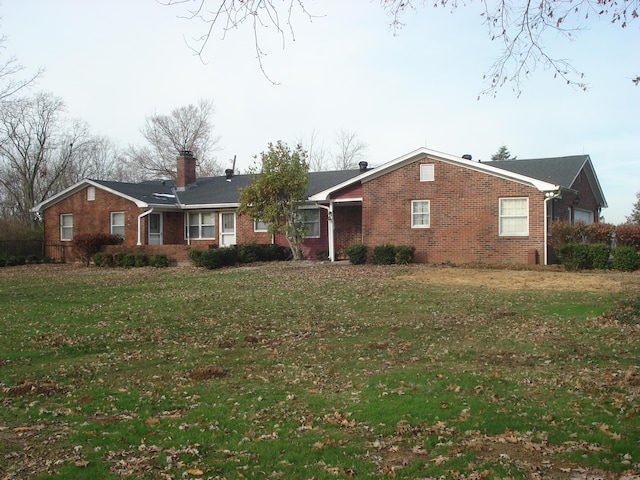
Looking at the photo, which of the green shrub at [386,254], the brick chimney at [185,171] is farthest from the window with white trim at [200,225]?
the green shrub at [386,254]

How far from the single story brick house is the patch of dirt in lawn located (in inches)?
93.8

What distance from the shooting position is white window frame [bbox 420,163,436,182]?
75.8 feet

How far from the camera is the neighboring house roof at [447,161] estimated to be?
829 inches

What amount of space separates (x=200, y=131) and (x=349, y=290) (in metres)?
47.0

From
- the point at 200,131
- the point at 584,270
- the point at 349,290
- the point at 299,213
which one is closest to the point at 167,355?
the point at 349,290

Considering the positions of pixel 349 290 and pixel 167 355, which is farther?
pixel 349 290

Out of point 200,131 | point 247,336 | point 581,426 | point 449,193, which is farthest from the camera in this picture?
point 200,131

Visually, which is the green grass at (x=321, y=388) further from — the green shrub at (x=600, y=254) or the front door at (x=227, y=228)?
the front door at (x=227, y=228)

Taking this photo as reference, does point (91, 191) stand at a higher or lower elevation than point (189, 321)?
higher

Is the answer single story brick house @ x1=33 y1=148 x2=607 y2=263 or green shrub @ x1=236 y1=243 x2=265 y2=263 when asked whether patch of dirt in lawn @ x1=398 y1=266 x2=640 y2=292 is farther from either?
green shrub @ x1=236 y1=243 x2=265 y2=263

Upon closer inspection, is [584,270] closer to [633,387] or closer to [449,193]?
[449,193]

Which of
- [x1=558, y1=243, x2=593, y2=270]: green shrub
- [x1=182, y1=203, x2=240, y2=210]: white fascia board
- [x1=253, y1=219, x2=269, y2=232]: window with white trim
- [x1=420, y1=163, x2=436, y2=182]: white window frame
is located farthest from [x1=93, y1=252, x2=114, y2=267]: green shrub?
[x1=558, y1=243, x2=593, y2=270]: green shrub

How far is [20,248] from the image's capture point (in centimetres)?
3080

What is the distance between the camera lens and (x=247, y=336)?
1066 centimetres
